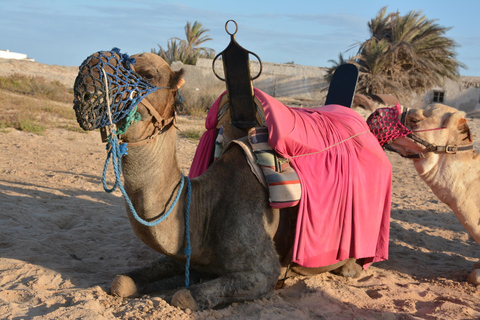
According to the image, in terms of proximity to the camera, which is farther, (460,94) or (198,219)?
(460,94)

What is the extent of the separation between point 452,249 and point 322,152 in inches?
119

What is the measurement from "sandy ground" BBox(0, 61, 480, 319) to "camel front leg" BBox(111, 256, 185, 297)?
13cm

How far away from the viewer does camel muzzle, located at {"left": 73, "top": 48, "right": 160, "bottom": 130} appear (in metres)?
2.75

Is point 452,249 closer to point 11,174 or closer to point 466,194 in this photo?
point 466,194

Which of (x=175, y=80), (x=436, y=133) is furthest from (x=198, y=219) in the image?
(x=436, y=133)

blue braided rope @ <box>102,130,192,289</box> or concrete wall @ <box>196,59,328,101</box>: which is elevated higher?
concrete wall @ <box>196,59,328,101</box>

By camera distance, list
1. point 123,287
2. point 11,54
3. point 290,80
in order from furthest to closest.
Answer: point 11,54 < point 290,80 < point 123,287

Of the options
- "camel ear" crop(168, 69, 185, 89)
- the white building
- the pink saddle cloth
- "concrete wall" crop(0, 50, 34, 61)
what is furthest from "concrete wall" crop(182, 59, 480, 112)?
"concrete wall" crop(0, 50, 34, 61)

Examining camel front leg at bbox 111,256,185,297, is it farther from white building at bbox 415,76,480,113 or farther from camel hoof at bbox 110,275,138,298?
white building at bbox 415,76,480,113

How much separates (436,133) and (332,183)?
155 centimetres

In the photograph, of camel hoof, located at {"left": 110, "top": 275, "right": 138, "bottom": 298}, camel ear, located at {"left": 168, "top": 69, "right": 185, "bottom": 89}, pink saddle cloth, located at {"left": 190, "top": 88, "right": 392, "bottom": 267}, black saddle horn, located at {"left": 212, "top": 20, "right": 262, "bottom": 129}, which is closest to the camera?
camel ear, located at {"left": 168, "top": 69, "right": 185, "bottom": 89}

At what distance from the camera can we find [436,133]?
4684mm

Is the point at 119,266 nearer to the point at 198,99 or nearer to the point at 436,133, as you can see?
the point at 436,133

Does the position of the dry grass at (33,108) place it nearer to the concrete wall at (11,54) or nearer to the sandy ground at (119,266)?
the sandy ground at (119,266)
